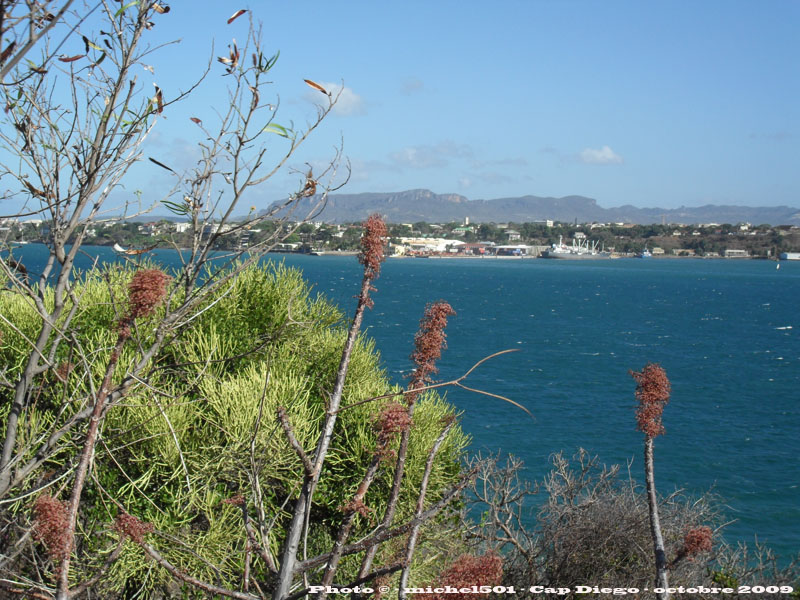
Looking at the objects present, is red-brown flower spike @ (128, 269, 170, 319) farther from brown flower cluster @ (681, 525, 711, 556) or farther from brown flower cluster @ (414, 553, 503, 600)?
brown flower cluster @ (681, 525, 711, 556)

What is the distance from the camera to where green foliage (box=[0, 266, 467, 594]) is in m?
9.98

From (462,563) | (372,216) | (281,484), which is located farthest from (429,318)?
(281,484)

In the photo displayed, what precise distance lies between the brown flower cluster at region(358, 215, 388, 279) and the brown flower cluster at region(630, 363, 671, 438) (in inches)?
93.2

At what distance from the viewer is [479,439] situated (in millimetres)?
27547

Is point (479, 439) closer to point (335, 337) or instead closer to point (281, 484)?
point (335, 337)

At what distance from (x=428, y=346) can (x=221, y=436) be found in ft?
27.7

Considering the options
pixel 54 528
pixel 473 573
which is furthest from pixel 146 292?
pixel 473 573

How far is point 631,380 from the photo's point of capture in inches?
1631

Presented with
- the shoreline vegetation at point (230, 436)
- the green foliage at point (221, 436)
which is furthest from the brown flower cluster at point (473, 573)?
the green foliage at point (221, 436)

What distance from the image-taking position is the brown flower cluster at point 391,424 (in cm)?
293

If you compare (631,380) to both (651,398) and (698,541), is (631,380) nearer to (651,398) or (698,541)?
(698,541)

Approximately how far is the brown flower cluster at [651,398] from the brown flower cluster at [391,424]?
2.11 metres

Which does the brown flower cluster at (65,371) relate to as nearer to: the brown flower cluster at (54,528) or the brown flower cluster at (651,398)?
the brown flower cluster at (54,528)

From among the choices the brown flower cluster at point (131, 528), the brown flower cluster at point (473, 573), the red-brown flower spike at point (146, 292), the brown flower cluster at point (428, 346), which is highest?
the red-brown flower spike at point (146, 292)
